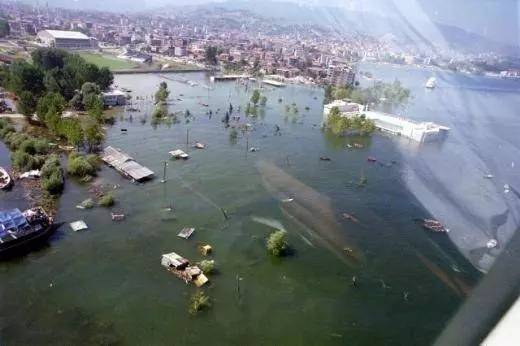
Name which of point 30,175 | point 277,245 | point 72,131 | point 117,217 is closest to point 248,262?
point 277,245

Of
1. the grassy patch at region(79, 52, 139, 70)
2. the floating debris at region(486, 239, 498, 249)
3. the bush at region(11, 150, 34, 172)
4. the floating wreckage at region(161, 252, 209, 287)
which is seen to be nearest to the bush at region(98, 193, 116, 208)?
the floating wreckage at region(161, 252, 209, 287)

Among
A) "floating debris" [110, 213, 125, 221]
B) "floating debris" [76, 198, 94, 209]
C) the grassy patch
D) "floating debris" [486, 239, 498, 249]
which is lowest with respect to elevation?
the grassy patch

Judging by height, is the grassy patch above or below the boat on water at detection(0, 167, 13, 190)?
below

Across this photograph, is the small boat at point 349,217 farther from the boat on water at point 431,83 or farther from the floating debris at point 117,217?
the boat on water at point 431,83

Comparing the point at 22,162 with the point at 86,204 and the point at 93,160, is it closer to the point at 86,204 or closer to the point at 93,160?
the point at 93,160

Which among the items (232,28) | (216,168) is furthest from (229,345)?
(232,28)

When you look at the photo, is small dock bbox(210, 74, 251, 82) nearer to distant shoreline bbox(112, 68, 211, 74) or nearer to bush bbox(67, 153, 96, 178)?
distant shoreline bbox(112, 68, 211, 74)

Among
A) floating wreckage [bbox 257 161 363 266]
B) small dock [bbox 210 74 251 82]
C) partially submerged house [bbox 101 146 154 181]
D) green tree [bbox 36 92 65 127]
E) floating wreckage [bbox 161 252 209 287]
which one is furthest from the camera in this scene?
small dock [bbox 210 74 251 82]

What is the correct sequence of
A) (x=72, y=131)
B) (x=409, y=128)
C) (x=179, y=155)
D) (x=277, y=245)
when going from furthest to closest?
(x=409, y=128) → (x=179, y=155) → (x=72, y=131) → (x=277, y=245)
